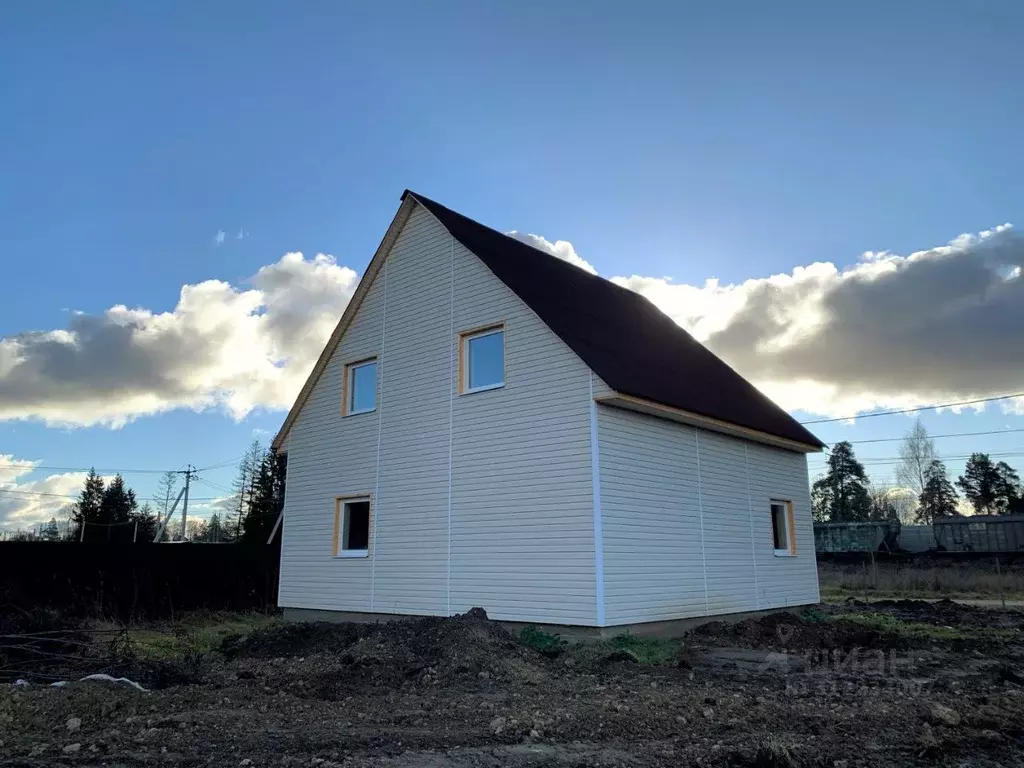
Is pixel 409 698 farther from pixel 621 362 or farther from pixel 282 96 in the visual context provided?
pixel 282 96

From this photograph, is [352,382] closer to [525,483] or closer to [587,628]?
[525,483]

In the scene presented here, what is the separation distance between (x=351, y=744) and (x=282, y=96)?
10.6 m

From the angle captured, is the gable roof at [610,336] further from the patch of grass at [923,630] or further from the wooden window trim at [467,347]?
the patch of grass at [923,630]

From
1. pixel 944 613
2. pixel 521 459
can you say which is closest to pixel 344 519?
pixel 521 459

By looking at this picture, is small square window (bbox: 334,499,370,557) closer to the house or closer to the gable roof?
the house

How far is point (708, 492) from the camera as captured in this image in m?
13.1

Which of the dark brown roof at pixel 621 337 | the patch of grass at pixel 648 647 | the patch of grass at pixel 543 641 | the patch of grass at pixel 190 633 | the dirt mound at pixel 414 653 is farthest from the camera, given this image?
the dark brown roof at pixel 621 337

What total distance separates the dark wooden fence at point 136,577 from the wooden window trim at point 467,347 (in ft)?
27.5

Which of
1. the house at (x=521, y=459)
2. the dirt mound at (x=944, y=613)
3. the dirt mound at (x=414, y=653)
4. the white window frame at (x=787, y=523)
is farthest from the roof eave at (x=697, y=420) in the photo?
the dirt mound at (x=944, y=613)

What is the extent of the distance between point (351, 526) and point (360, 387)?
113 inches

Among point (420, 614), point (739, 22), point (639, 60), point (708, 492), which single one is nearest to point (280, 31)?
point (639, 60)

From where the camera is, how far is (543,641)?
1012 cm

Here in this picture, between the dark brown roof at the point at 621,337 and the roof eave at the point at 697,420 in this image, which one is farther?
the dark brown roof at the point at 621,337

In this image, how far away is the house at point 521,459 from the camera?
10.8 metres
